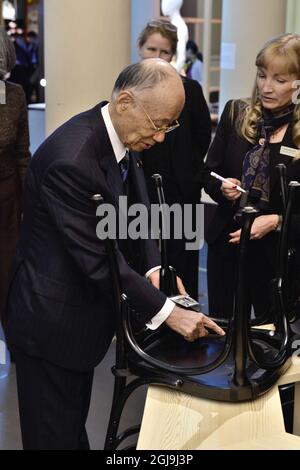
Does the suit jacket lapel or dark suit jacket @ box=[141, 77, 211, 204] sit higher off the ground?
the suit jacket lapel

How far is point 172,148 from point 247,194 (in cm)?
119

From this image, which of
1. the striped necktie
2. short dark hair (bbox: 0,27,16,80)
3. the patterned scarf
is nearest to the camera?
the striped necktie

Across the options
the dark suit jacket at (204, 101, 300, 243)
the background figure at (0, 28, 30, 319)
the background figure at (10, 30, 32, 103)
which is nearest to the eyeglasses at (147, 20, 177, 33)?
the background figure at (0, 28, 30, 319)

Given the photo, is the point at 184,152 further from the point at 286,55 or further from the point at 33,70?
the point at 33,70

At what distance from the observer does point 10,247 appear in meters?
3.85

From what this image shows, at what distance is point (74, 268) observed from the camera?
2.00 m

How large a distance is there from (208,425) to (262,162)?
1.25 m

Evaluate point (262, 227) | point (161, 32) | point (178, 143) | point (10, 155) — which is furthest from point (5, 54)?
point (262, 227)

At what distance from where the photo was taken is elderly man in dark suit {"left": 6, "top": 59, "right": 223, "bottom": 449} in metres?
1.89

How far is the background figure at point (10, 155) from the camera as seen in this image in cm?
358

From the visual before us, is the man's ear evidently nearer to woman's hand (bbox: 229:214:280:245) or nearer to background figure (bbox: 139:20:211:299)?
woman's hand (bbox: 229:214:280:245)

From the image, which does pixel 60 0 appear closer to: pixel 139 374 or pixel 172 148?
pixel 172 148

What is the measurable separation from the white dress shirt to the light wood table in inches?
7.0

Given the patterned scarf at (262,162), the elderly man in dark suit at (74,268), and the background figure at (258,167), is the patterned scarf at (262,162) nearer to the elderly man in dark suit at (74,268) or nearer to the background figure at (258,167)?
the background figure at (258,167)
